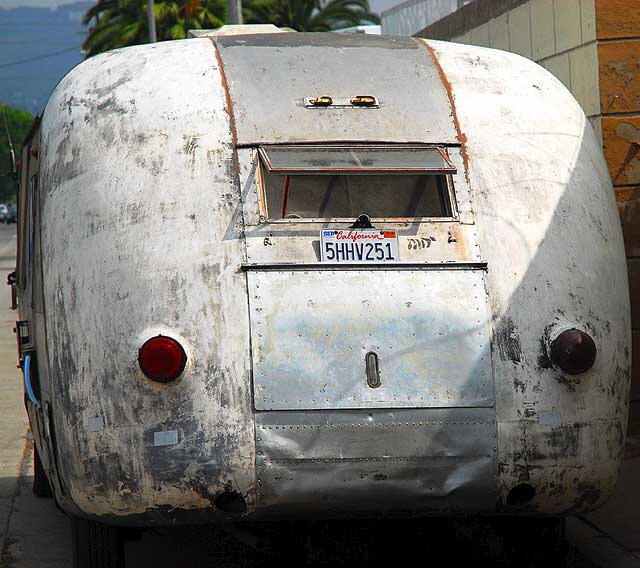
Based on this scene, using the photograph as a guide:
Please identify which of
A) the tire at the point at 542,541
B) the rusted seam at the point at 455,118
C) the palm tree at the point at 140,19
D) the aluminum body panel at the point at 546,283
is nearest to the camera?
the aluminum body panel at the point at 546,283

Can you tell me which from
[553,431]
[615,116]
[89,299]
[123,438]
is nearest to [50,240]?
[89,299]

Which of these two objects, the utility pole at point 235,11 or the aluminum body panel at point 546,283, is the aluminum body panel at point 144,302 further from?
the utility pole at point 235,11

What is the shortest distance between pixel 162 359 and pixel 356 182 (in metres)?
1.16

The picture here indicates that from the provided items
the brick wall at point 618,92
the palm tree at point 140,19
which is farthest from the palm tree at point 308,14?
the brick wall at point 618,92

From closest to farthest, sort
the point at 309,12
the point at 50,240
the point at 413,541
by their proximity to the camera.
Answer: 1. the point at 50,240
2. the point at 413,541
3. the point at 309,12

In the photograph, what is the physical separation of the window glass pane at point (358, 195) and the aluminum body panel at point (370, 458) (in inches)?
35.1

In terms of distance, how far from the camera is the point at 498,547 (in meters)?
5.92

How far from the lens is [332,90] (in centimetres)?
553

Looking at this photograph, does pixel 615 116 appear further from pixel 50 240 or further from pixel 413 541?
pixel 50 240

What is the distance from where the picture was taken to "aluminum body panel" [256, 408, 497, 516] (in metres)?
4.87

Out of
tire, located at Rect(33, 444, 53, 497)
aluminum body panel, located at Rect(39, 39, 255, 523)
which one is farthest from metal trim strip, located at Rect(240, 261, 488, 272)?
tire, located at Rect(33, 444, 53, 497)

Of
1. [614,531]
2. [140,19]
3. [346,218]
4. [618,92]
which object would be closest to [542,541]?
[614,531]

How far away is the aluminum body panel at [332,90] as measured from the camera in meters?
5.38

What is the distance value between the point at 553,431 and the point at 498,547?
1.14 m
